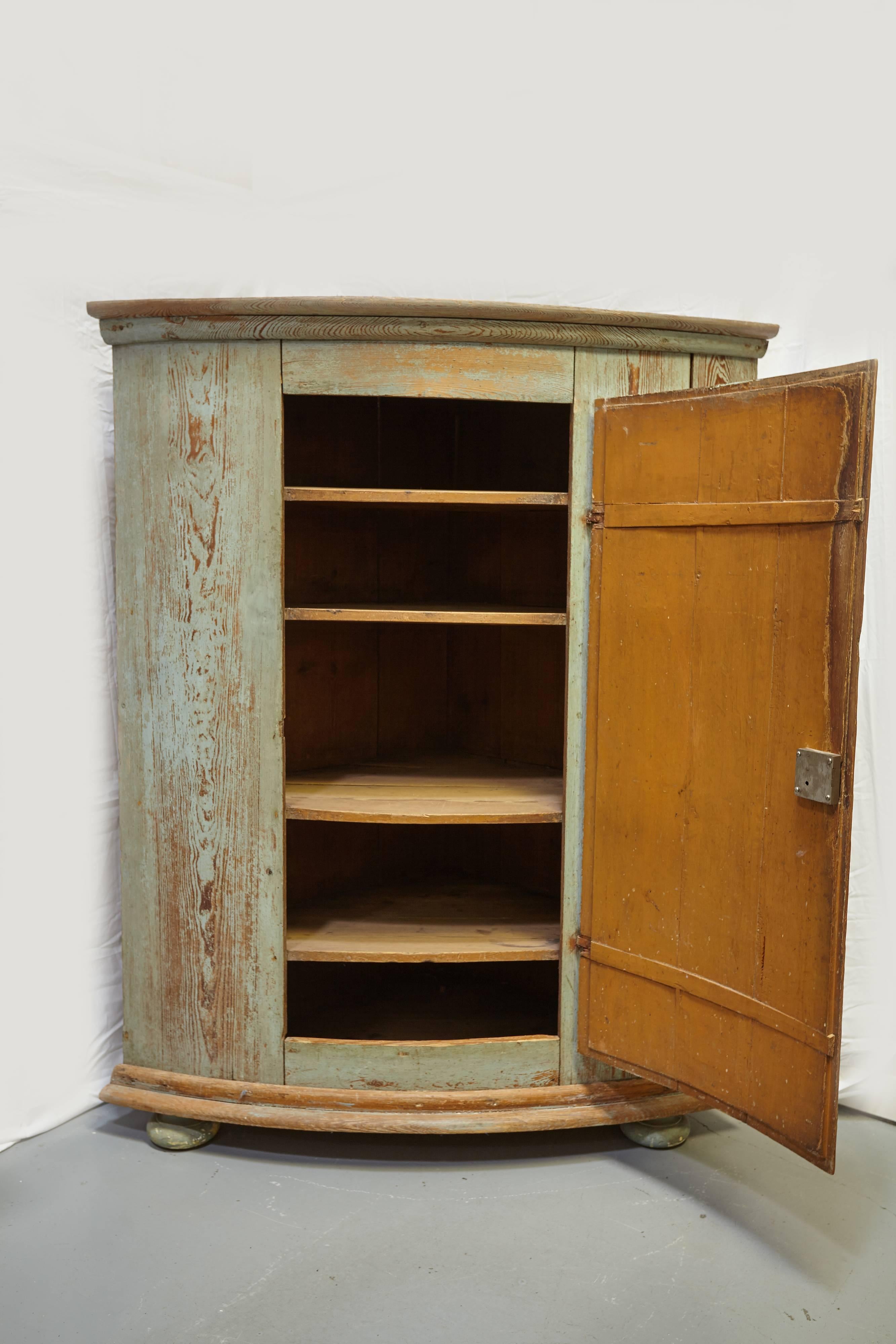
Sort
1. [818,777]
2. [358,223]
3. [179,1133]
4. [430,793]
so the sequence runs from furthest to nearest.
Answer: [358,223]
[430,793]
[179,1133]
[818,777]

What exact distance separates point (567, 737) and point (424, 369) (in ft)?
2.80

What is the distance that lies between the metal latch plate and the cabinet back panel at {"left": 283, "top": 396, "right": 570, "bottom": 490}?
1.34m

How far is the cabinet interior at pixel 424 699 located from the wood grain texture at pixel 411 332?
50 centimetres

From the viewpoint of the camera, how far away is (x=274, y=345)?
2.18m

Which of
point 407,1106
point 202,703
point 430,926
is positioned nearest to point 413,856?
point 430,926

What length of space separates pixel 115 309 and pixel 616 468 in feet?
3.72

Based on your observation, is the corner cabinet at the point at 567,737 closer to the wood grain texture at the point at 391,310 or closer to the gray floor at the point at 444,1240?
the wood grain texture at the point at 391,310

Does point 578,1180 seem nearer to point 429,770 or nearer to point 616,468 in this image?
point 429,770

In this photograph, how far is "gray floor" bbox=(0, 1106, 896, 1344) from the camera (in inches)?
71.9

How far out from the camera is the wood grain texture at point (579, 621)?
7.25 ft

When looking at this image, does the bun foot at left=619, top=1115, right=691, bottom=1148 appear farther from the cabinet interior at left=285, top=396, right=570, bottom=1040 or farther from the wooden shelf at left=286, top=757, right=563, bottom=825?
the wooden shelf at left=286, top=757, right=563, bottom=825

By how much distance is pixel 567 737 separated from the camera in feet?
7.46

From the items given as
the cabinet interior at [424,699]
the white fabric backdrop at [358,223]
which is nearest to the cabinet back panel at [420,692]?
the cabinet interior at [424,699]

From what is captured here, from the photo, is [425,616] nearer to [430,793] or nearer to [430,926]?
[430,793]
